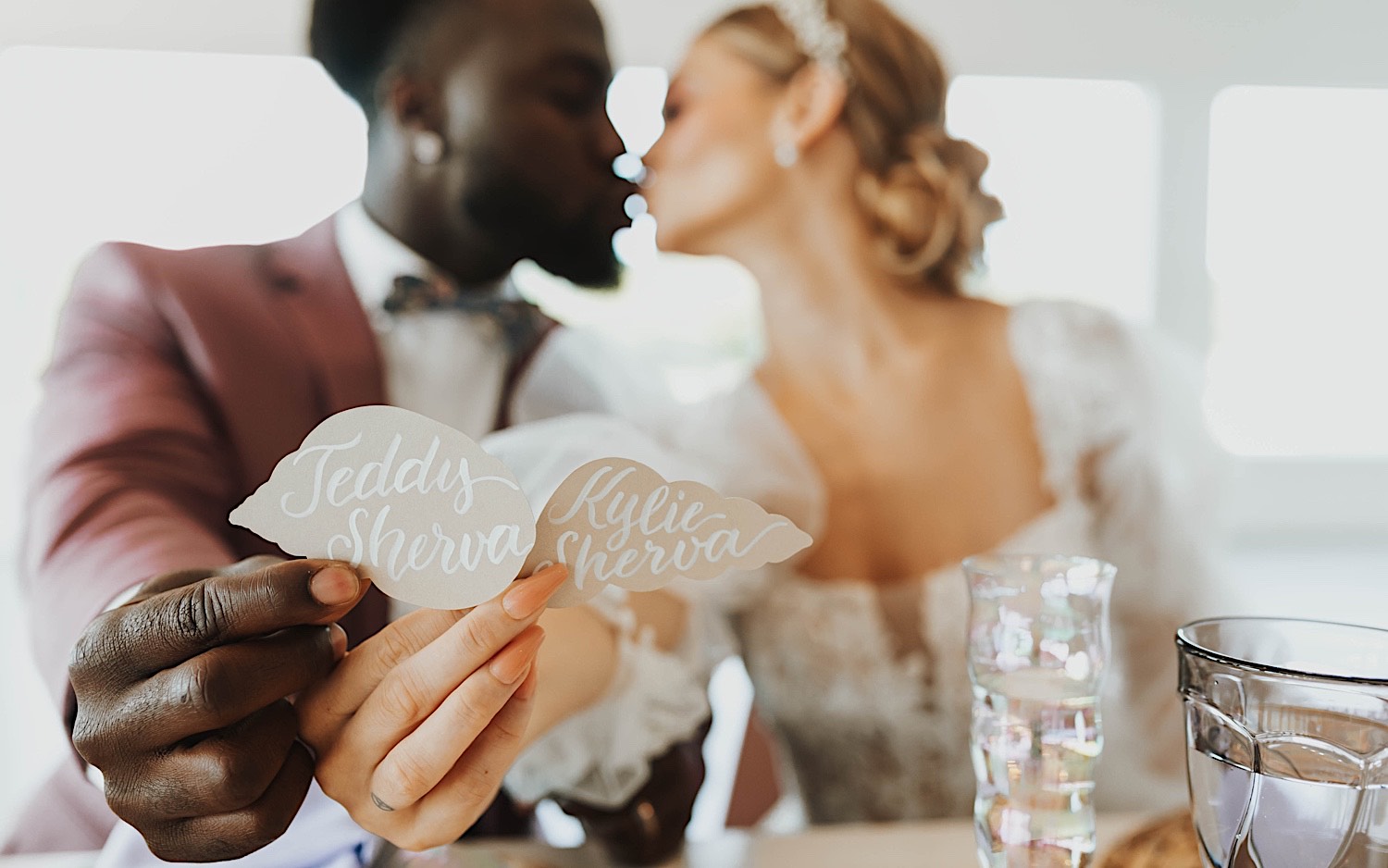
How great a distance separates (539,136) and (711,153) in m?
0.19

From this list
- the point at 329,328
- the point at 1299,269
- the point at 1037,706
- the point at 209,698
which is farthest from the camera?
the point at 1299,269

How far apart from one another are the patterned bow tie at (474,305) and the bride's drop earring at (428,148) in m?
0.12

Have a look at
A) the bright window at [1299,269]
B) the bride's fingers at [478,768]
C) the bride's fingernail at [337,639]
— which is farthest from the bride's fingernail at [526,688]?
the bright window at [1299,269]

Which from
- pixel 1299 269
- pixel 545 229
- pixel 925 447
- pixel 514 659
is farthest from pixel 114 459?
pixel 1299 269

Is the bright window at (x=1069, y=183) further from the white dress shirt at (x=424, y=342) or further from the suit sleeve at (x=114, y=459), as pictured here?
the suit sleeve at (x=114, y=459)

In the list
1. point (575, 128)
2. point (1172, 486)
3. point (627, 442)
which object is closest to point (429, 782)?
point (627, 442)

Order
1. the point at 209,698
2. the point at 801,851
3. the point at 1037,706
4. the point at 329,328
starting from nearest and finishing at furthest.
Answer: the point at 209,698
the point at 1037,706
the point at 801,851
the point at 329,328

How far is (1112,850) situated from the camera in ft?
2.73

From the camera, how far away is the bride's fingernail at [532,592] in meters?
0.52

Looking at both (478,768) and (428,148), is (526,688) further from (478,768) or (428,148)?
(428,148)

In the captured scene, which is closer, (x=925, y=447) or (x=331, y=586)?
(x=331, y=586)

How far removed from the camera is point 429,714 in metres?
0.55

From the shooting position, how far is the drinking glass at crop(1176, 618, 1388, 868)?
1.67 feet

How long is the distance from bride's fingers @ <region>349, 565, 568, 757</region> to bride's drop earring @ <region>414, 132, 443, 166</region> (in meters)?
0.62
